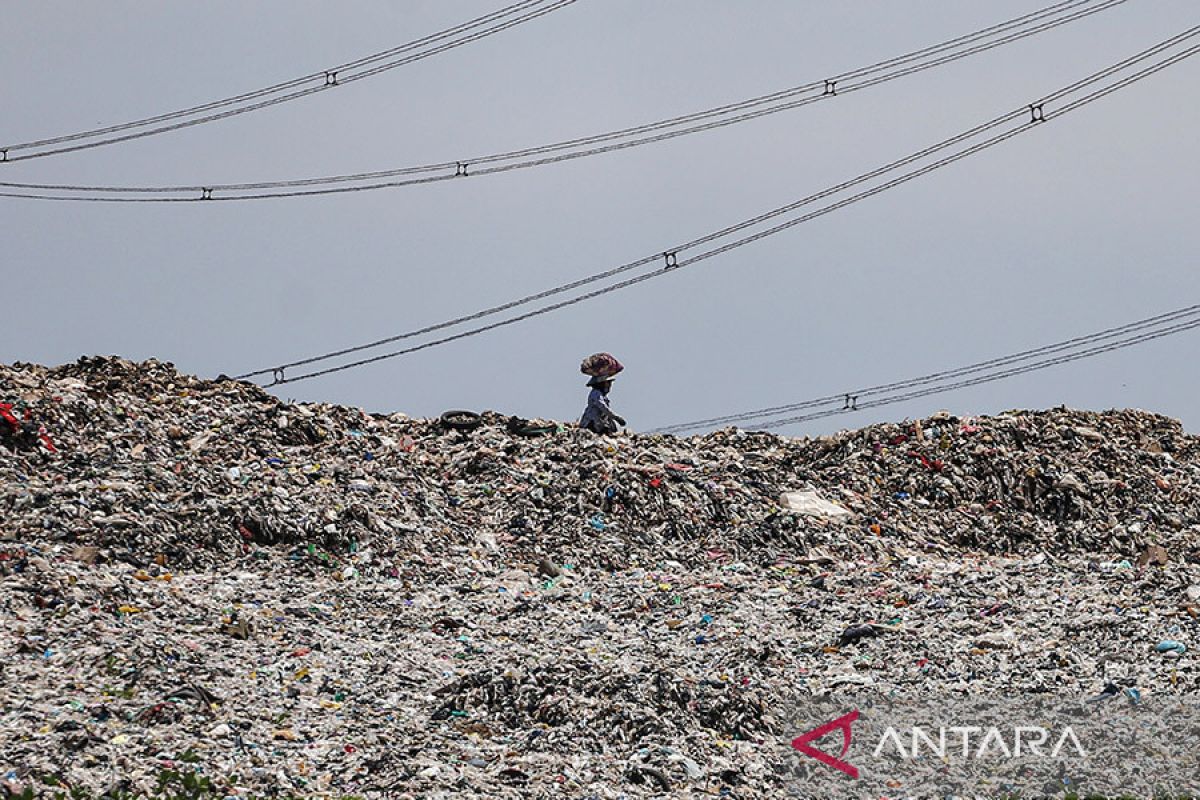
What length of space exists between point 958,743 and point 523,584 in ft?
17.3

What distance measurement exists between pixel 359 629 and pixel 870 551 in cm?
594

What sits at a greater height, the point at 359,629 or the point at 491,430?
the point at 491,430

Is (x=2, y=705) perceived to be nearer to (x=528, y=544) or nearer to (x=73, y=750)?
(x=73, y=750)

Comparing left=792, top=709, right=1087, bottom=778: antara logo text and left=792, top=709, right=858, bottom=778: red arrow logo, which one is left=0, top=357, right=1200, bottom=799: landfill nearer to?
left=792, top=709, right=858, bottom=778: red arrow logo

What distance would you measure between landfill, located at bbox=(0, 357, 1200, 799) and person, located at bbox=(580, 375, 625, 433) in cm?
22

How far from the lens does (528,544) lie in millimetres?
13977

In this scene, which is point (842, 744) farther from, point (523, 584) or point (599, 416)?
point (599, 416)

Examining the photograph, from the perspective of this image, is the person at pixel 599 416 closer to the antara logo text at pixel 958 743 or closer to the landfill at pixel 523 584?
the landfill at pixel 523 584

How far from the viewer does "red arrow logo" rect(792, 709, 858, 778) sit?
26.9 feet

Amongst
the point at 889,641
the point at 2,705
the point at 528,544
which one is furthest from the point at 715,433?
the point at 2,705

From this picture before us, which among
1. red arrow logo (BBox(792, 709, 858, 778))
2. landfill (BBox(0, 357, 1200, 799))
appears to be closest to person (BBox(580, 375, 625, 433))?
landfill (BBox(0, 357, 1200, 799))

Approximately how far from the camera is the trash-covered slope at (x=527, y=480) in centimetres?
1305

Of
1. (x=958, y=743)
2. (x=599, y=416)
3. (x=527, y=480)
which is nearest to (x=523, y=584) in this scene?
(x=527, y=480)

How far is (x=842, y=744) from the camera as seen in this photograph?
8547 mm
